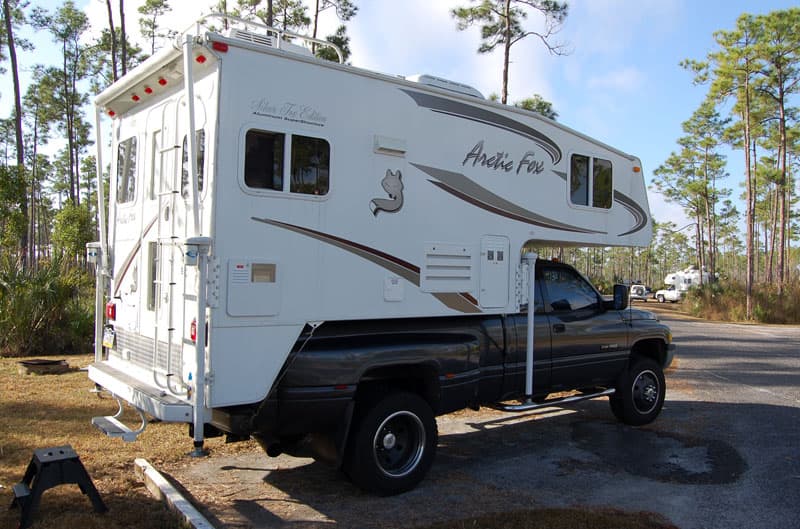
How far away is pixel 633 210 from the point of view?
7.69 m

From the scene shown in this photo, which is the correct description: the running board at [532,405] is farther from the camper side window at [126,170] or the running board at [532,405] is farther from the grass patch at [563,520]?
the camper side window at [126,170]

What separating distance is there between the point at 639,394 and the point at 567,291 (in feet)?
5.48

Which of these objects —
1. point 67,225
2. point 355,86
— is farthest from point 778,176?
point 355,86

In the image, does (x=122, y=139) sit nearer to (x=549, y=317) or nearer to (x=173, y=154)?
(x=173, y=154)

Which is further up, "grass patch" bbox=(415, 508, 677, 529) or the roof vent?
the roof vent

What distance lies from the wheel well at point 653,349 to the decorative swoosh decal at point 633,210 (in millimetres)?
1383

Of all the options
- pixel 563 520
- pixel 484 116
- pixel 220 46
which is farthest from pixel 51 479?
pixel 484 116

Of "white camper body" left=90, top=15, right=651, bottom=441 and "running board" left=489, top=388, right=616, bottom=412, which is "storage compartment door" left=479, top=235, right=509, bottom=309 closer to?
"white camper body" left=90, top=15, right=651, bottom=441

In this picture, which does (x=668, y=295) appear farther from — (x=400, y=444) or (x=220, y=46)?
(x=220, y=46)

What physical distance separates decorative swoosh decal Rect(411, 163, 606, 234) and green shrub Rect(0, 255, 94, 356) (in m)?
9.03

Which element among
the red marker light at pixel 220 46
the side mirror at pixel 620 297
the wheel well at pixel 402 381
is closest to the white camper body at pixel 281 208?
the red marker light at pixel 220 46

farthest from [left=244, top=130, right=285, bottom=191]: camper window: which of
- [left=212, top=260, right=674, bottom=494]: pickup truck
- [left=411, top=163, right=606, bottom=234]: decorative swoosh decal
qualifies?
[left=411, top=163, right=606, bottom=234]: decorative swoosh decal

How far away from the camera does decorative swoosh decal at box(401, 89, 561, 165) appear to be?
18.7 ft

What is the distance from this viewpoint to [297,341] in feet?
15.8
